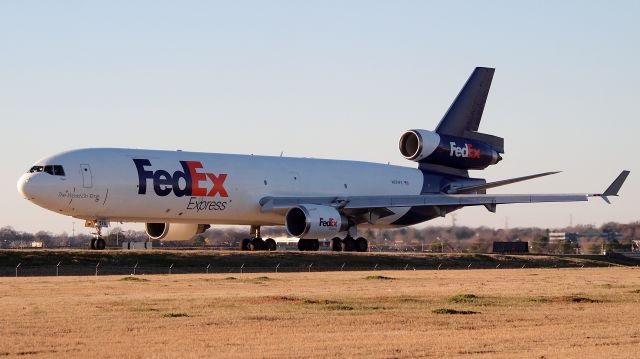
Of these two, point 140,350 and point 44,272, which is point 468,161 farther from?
point 140,350

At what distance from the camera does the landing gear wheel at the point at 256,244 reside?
174 ft

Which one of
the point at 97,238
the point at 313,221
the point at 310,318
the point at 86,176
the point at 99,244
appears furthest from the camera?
the point at 313,221

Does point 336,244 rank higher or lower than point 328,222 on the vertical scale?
lower

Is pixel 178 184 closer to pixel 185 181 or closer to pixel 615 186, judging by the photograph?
pixel 185 181

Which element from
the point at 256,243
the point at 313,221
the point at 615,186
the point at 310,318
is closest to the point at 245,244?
the point at 256,243

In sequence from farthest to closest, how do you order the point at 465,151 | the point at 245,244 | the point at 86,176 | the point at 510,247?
the point at 510,247 → the point at 465,151 → the point at 245,244 → the point at 86,176

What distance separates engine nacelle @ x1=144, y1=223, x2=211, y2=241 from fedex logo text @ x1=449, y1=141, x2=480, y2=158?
13.5m

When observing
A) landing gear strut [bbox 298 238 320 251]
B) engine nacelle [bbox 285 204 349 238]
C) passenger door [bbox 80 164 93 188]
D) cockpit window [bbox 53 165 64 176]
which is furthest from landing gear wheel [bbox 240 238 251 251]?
cockpit window [bbox 53 165 64 176]

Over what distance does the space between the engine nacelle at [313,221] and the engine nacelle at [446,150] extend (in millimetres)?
7849

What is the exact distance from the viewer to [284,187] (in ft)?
172

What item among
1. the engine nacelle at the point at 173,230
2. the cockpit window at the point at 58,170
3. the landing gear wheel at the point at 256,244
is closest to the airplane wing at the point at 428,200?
the landing gear wheel at the point at 256,244

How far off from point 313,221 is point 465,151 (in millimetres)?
12286

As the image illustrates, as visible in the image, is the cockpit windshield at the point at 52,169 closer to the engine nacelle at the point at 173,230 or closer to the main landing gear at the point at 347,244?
the engine nacelle at the point at 173,230

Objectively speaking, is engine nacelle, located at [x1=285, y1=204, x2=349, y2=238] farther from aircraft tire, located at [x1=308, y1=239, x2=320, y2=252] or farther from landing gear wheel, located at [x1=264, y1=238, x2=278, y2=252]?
landing gear wheel, located at [x1=264, y1=238, x2=278, y2=252]
